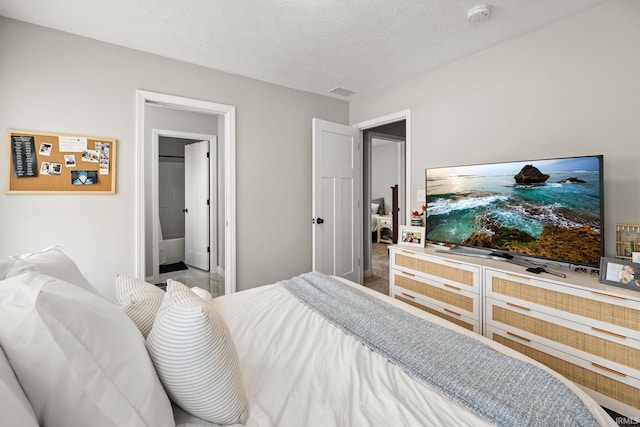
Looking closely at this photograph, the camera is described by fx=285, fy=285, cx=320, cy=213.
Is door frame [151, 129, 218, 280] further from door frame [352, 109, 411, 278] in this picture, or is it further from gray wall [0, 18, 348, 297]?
door frame [352, 109, 411, 278]

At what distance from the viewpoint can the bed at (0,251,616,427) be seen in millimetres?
639

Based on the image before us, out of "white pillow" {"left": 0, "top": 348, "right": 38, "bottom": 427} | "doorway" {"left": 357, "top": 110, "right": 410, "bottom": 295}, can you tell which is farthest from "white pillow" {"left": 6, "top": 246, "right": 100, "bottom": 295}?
"doorway" {"left": 357, "top": 110, "right": 410, "bottom": 295}

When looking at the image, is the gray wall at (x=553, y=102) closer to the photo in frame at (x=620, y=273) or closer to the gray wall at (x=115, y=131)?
the photo in frame at (x=620, y=273)

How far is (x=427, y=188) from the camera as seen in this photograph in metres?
2.86

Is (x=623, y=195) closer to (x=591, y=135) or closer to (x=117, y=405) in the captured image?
(x=591, y=135)

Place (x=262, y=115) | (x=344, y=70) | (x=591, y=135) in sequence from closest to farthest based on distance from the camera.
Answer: (x=591, y=135)
(x=344, y=70)
(x=262, y=115)

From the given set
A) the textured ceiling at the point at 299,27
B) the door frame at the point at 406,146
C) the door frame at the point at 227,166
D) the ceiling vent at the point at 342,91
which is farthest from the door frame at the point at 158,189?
the door frame at the point at 406,146

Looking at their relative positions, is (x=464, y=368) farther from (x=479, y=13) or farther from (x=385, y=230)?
(x=385, y=230)

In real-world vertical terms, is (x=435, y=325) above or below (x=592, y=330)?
above

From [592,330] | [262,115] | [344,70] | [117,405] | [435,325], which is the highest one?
[344,70]

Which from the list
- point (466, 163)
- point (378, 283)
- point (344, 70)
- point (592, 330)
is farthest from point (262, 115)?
point (592, 330)

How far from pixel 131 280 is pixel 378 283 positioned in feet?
10.9

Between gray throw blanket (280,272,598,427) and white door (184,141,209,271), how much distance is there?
11.5 feet

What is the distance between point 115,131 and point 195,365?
2543 millimetres
